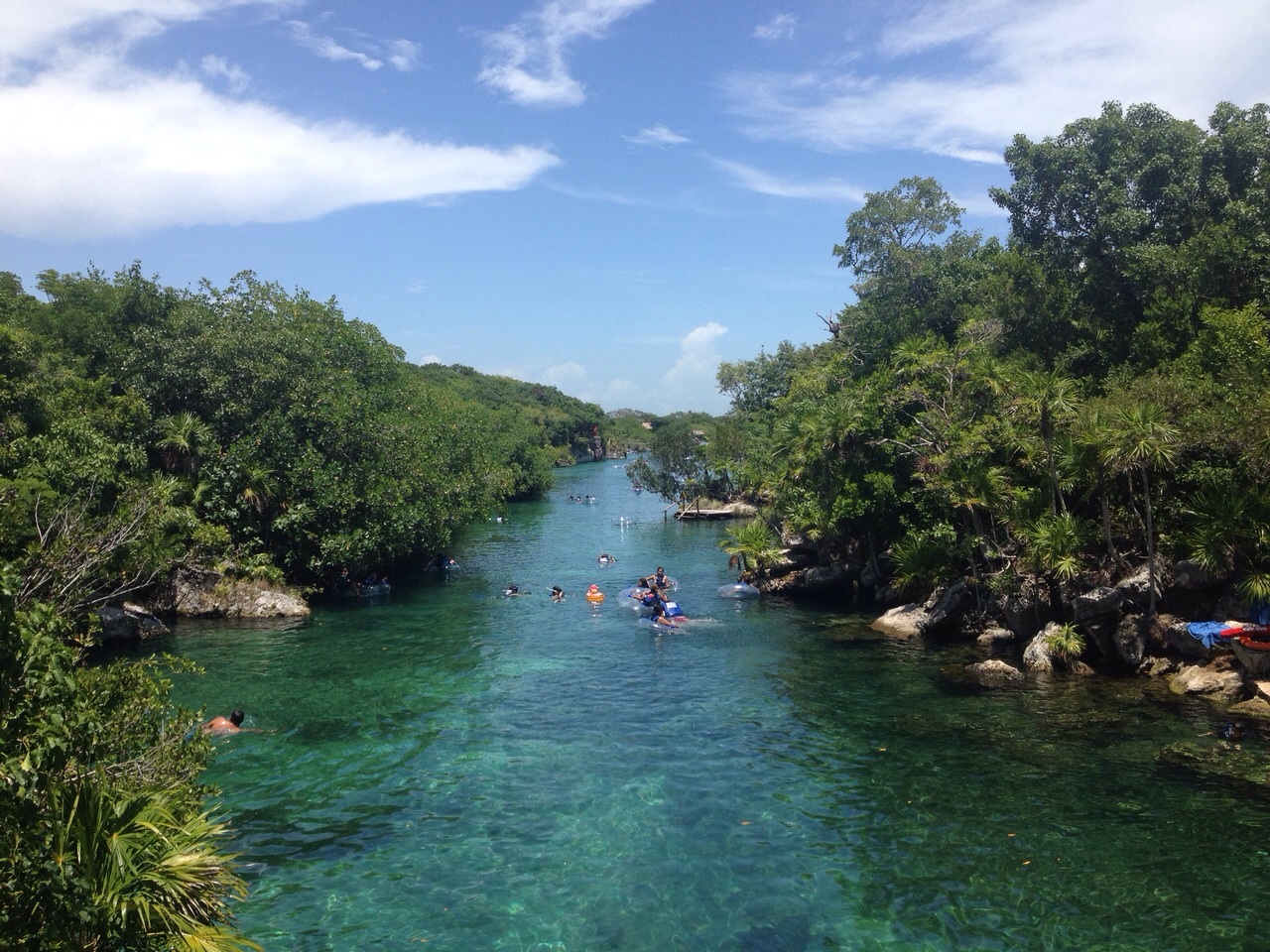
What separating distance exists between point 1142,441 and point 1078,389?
25.7ft

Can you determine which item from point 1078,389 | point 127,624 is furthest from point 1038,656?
point 127,624

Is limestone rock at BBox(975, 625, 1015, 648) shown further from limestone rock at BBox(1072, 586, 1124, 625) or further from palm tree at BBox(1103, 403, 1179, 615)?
palm tree at BBox(1103, 403, 1179, 615)

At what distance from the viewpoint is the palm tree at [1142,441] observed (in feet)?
67.3

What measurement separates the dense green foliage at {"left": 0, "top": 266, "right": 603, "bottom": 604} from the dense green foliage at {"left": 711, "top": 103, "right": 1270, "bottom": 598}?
18.1 m

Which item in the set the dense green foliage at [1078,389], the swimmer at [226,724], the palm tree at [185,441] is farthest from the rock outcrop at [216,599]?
the dense green foliage at [1078,389]

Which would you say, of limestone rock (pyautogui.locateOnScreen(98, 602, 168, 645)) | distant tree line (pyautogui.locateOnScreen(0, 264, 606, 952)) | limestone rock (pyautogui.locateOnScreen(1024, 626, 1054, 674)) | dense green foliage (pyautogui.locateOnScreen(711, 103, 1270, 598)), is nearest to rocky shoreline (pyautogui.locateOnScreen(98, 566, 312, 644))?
distant tree line (pyautogui.locateOnScreen(0, 264, 606, 952))

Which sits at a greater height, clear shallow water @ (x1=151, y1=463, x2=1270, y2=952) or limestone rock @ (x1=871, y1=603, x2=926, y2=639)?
limestone rock @ (x1=871, y1=603, x2=926, y2=639)

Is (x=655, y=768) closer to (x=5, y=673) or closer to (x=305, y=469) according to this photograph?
(x=5, y=673)

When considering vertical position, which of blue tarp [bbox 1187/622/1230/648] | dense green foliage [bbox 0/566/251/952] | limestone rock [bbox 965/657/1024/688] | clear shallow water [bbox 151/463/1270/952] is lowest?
clear shallow water [bbox 151/463/1270/952]

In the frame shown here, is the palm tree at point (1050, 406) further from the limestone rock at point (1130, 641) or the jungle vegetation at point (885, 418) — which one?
the limestone rock at point (1130, 641)

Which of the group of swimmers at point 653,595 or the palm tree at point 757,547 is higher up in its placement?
the palm tree at point 757,547

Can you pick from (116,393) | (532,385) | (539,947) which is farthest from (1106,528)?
(532,385)

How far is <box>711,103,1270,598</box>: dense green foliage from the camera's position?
21.5 meters

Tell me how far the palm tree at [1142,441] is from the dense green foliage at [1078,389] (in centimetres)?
8
